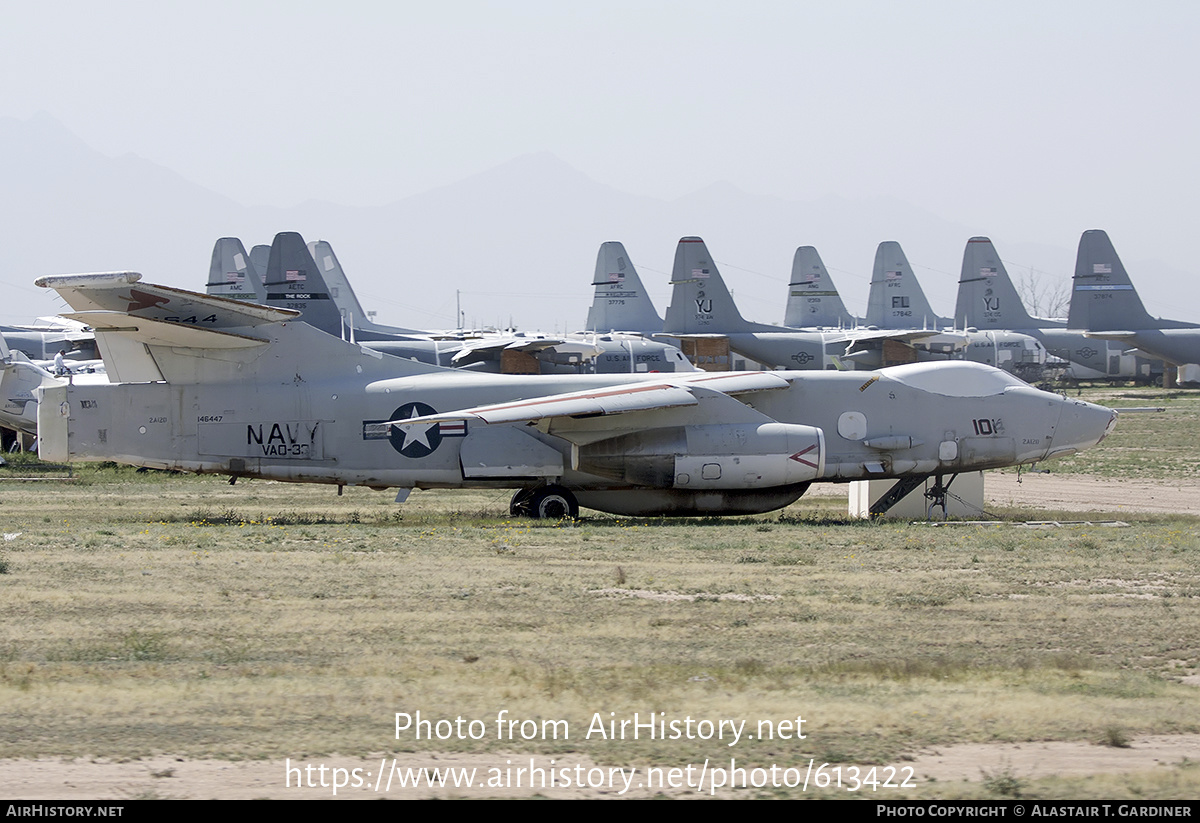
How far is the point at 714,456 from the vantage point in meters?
19.7

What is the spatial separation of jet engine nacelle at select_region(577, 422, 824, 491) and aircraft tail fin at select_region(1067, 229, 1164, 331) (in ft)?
172

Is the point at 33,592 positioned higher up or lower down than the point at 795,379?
lower down

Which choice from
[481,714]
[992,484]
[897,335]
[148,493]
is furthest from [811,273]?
[481,714]

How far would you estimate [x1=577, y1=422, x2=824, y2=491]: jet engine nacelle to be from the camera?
19609mm

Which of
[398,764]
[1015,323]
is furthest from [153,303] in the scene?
[1015,323]

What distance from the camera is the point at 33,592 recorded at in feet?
40.5

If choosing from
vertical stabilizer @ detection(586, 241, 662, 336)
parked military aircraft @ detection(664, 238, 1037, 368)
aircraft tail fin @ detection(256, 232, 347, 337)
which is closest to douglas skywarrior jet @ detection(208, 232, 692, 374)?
parked military aircraft @ detection(664, 238, 1037, 368)

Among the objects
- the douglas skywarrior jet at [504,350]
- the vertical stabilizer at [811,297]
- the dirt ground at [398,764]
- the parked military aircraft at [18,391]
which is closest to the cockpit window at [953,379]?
the dirt ground at [398,764]

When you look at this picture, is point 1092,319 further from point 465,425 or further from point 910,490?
point 465,425

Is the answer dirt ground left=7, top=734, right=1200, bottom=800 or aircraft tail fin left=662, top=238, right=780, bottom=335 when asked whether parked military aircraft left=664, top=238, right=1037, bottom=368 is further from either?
dirt ground left=7, top=734, right=1200, bottom=800

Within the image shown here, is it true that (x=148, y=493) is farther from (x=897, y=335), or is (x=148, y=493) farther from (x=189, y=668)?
(x=897, y=335)

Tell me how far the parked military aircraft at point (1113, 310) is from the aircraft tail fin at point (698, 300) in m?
18.4

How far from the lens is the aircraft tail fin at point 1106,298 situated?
6675 centimetres
